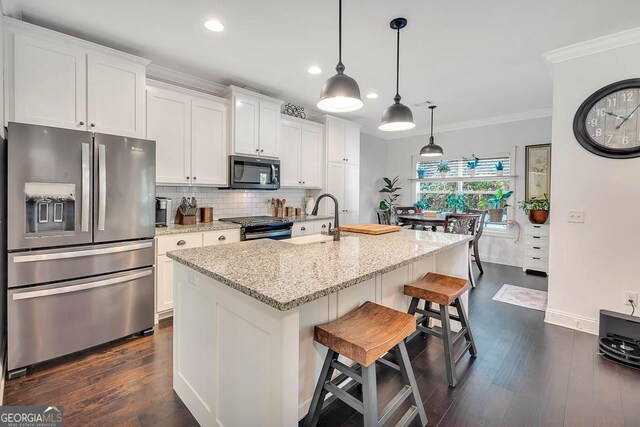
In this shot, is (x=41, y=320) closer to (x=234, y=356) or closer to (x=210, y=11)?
(x=234, y=356)

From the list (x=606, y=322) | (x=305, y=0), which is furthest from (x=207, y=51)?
(x=606, y=322)

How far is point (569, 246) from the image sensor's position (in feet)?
9.52

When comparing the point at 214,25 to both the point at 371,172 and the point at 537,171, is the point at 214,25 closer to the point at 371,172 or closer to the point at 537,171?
the point at 371,172

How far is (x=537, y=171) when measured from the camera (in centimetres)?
499

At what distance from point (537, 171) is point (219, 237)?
16.7 ft

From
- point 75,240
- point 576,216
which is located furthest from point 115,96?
point 576,216

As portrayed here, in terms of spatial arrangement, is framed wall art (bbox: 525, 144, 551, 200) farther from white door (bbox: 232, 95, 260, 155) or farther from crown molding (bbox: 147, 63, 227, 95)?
crown molding (bbox: 147, 63, 227, 95)

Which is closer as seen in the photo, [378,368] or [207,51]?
[378,368]

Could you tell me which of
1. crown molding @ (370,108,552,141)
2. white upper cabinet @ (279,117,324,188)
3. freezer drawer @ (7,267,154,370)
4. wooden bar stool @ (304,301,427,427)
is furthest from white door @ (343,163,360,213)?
wooden bar stool @ (304,301,427,427)

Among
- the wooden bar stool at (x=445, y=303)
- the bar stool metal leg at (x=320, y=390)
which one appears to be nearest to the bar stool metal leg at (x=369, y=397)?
the bar stool metal leg at (x=320, y=390)

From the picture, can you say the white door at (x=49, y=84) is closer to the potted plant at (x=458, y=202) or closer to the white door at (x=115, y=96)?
the white door at (x=115, y=96)

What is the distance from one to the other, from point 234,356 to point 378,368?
1.25m

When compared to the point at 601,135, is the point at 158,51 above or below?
above

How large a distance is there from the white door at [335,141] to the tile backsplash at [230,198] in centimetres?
84
